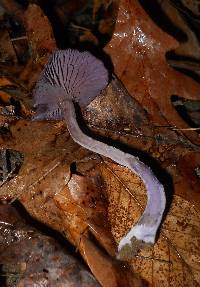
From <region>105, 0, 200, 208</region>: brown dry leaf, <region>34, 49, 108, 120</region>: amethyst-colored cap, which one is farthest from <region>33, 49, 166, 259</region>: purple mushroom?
<region>105, 0, 200, 208</region>: brown dry leaf

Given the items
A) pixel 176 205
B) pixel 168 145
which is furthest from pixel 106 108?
pixel 176 205

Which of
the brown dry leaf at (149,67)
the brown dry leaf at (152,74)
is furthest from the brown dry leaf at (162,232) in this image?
the brown dry leaf at (149,67)

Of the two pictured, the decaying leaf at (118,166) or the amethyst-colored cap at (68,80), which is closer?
the decaying leaf at (118,166)

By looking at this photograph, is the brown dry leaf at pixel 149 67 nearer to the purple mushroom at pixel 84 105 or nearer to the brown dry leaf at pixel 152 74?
the brown dry leaf at pixel 152 74

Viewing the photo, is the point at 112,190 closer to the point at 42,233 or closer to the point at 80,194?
the point at 80,194

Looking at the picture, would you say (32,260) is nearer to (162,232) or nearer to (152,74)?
(162,232)

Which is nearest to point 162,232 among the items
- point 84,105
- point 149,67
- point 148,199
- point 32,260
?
point 148,199

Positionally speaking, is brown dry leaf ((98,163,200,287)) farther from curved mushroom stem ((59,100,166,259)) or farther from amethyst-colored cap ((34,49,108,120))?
amethyst-colored cap ((34,49,108,120))
